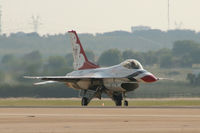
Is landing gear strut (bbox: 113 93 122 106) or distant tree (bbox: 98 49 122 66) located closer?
landing gear strut (bbox: 113 93 122 106)

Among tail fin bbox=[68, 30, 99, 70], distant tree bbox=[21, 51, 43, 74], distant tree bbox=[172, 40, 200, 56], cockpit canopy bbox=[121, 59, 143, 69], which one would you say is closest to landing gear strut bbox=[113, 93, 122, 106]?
cockpit canopy bbox=[121, 59, 143, 69]

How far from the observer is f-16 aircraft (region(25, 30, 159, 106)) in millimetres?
43281

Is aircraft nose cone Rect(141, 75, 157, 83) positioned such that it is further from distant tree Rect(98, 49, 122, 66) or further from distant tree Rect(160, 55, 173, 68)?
distant tree Rect(160, 55, 173, 68)

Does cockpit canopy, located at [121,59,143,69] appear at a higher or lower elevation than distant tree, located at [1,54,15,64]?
higher

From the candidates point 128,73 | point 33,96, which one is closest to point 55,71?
point 33,96

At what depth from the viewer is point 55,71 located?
2415 inches

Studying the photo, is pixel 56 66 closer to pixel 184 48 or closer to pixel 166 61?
pixel 166 61

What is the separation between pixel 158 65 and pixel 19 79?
4420cm
